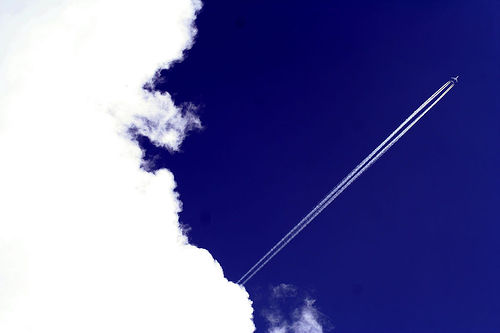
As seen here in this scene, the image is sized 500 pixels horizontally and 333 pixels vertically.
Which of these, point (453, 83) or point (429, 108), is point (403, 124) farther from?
point (453, 83)

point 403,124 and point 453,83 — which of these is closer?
point 453,83

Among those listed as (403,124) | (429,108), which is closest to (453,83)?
(429,108)
